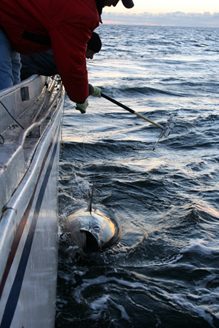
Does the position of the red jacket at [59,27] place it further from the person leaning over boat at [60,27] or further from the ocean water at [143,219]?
A: the ocean water at [143,219]

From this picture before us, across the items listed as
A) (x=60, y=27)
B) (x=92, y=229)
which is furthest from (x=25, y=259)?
(x=92, y=229)

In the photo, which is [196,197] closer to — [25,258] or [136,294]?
[136,294]

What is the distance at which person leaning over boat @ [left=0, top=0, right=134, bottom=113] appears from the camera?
2039 mm

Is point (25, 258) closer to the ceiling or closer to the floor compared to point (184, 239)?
closer to the ceiling

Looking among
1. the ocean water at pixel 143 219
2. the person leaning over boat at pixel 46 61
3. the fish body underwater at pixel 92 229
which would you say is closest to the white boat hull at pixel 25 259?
the ocean water at pixel 143 219

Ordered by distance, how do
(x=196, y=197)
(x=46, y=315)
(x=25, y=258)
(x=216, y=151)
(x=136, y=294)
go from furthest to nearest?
(x=216, y=151) < (x=196, y=197) < (x=136, y=294) < (x=46, y=315) < (x=25, y=258)

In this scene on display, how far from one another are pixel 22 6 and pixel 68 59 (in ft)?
1.44

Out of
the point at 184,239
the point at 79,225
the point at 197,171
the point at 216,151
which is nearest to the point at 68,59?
the point at 79,225

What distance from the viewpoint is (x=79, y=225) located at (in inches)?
156

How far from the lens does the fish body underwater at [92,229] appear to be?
3.76m

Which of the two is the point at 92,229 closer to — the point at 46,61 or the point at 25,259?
the point at 46,61

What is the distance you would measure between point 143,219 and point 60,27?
3106 millimetres

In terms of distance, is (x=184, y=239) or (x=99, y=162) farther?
(x=99, y=162)

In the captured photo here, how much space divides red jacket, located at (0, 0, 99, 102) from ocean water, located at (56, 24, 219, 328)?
195 cm
